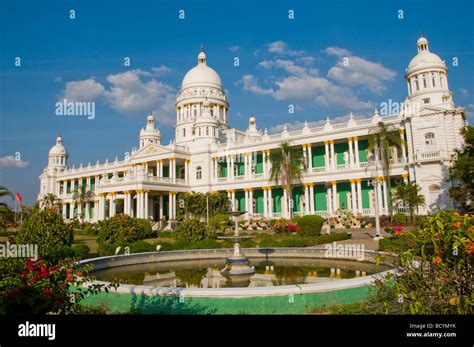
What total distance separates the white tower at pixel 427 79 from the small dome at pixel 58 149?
70.2 meters

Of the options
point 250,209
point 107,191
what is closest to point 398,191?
point 250,209

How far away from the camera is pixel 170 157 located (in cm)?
4816

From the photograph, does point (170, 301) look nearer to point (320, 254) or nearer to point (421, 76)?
point (320, 254)

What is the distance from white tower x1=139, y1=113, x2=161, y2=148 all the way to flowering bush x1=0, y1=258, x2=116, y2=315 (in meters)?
60.9

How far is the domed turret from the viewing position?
7606 centimetres

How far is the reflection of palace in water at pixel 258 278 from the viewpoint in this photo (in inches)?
465

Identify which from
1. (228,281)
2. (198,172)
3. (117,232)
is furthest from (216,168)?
(228,281)

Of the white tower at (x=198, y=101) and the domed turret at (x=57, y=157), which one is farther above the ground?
the white tower at (x=198, y=101)

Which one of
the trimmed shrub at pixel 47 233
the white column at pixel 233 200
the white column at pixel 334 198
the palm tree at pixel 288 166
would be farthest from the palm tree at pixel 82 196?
the trimmed shrub at pixel 47 233

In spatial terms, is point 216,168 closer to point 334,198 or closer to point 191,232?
point 334,198

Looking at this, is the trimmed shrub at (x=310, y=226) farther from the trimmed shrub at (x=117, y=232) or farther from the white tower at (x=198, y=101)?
the white tower at (x=198, y=101)

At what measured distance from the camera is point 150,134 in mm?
65250

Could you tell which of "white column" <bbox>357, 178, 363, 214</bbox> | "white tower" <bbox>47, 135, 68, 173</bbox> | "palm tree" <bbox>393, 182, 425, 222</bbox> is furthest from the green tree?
"white tower" <bbox>47, 135, 68, 173</bbox>
